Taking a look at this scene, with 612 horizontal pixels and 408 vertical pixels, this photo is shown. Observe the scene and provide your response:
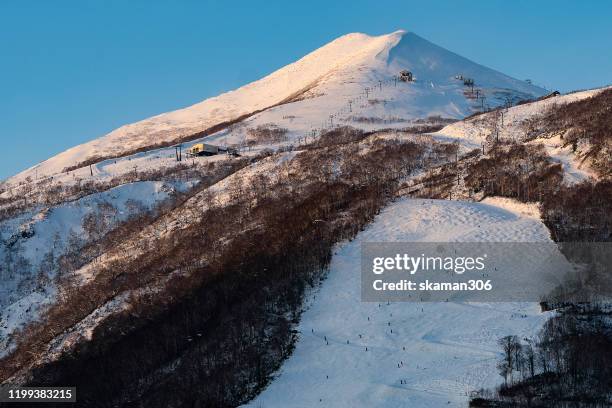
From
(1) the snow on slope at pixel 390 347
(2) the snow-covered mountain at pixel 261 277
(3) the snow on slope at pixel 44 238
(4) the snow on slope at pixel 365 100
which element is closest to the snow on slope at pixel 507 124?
(2) the snow-covered mountain at pixel 261 277

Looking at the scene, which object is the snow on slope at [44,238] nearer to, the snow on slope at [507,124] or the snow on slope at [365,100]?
the snow on slope at [507,124]

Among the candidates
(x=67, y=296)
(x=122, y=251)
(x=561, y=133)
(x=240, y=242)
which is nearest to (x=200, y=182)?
(x=122, y=251)

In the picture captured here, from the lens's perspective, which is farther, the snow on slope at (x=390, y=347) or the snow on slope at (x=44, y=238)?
the snow on slope at (x=44, y=238)

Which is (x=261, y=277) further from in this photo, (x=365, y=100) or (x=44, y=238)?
(x=365, y=100)

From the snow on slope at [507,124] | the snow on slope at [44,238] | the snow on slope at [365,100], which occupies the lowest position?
the snow on slope at [44,238]

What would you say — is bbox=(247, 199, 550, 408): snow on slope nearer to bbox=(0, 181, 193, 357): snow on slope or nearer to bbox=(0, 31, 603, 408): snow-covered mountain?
bbox=(0, 31, 603, 408): snow-covered mountain

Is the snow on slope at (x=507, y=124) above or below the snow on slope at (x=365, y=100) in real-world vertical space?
below

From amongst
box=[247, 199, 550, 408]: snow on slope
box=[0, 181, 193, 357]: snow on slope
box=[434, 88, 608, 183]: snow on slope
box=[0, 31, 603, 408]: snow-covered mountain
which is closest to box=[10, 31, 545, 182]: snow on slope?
box=[434, 88, 608, 183]: snow on slope

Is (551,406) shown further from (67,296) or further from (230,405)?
(67,296)
